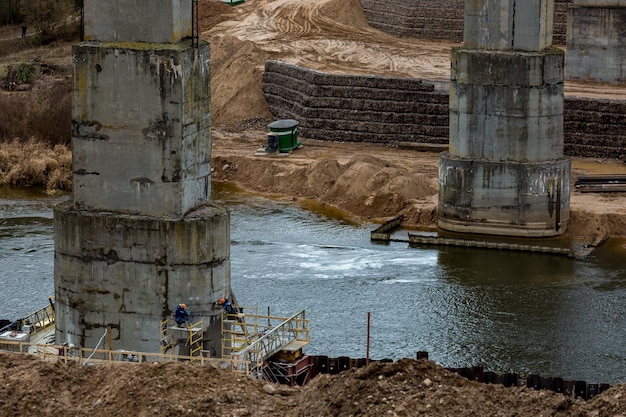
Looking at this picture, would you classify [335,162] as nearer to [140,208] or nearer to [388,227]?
[388,227]

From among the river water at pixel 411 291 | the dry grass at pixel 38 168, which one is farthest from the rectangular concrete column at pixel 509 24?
the dry grass at pixel 38 168

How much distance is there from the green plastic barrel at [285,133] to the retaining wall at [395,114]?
3.12m

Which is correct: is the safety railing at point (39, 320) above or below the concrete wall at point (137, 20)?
below

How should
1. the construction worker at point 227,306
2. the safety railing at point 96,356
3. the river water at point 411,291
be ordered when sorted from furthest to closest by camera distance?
1. the river water at point 411,291
2. the construction worker at point 227,306
3. the safety railing at point 96,356

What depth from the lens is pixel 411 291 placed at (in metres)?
53.6

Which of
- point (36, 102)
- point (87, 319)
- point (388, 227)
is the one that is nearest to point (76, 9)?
point (36, 102)

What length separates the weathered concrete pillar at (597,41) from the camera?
3125 inches

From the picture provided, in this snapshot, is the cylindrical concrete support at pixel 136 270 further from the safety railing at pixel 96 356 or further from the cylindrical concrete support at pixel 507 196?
the cylindrical concrete support at pixel 507 196

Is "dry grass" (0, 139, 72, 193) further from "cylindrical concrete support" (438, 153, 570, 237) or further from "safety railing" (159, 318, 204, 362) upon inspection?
"safety railing" (159, 318, 204, 362)

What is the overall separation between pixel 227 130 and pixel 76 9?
21.8 metres

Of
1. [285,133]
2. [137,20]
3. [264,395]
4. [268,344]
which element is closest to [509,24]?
[285,133]

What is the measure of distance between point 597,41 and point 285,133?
54.6ft

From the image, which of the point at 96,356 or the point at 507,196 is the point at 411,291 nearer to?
the point at 507,196

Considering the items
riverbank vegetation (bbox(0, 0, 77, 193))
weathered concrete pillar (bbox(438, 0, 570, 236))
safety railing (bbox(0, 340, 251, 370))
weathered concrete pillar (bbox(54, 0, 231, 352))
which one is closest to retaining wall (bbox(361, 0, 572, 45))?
riverbank vegetation (bbox(0, 0, 77, 193))
